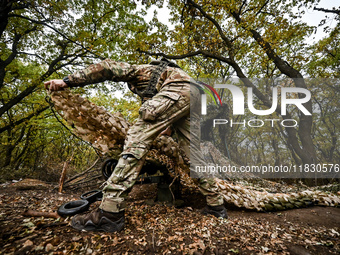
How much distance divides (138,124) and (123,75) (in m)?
0.78

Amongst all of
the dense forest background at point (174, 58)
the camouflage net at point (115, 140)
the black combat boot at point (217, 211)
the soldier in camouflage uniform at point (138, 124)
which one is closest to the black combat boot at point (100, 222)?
the soldier in camouflage uniform at point (138, 124)

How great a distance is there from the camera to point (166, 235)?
156cm

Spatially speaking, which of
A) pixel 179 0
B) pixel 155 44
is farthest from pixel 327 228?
pixel 179 0

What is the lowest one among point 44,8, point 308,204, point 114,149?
point 308,204

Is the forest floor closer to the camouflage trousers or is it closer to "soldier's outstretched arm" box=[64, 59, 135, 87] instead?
the camouflage trousers

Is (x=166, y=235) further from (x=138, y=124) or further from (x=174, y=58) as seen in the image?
(x=174, y=58)

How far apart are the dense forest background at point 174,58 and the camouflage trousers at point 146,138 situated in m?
5.24

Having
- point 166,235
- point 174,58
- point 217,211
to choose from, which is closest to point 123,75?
point 166,235

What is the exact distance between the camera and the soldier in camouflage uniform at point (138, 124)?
1529mm

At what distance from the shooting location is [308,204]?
3053 mm

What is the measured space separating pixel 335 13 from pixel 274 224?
849cm

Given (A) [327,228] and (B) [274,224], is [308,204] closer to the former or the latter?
(A) [327,228]

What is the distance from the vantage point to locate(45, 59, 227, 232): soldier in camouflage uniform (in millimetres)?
1529

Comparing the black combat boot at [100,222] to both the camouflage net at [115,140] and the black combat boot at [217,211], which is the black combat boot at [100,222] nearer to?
the camouflage net at [115,140]
